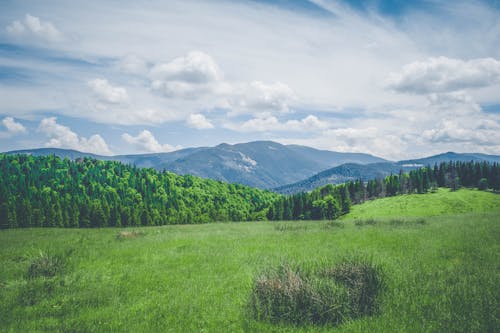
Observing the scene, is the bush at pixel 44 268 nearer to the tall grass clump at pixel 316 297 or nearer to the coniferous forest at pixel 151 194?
the tall grass clump at pixel 316 297

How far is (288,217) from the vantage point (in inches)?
4338

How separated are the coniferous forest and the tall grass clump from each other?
86.4 metres

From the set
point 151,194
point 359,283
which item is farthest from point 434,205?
point 151,194

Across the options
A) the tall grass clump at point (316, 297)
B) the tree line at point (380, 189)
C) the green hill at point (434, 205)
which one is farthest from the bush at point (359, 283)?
the tree line at point (380, 189)

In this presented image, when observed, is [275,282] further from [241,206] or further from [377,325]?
[241,206]

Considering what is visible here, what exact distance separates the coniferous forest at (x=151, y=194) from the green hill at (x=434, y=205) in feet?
39.9

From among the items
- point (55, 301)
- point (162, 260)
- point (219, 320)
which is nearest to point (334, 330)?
point (219, 320)

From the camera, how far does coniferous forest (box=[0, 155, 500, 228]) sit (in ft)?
269

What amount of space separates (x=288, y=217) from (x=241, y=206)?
1979 inches

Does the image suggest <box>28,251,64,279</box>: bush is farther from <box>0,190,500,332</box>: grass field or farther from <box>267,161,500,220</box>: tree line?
<box>267,161,500,220</box>: tree line

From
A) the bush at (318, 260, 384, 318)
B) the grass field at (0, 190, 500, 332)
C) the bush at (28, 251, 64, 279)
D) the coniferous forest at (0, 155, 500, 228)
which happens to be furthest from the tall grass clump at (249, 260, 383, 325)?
the coniferous forest at (0, 155, 500, 228)

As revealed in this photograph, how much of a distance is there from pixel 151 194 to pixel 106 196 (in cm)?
2184

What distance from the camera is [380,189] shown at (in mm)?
A: 121375

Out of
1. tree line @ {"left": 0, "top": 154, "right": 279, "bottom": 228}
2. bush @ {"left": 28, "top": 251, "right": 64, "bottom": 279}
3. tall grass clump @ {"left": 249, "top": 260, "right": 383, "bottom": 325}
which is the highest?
tall grass clump @ {"left": 249, "top": 260, "right": 383, "bottom": 325}
